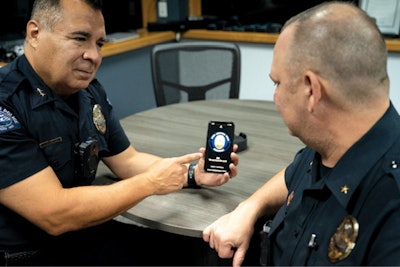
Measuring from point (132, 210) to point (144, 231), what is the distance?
441mm

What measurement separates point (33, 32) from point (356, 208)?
96 cm

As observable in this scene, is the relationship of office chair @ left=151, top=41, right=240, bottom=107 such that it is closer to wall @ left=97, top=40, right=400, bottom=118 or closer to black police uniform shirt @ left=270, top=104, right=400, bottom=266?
wall @ left=97, top=40, right=400, bottom=118

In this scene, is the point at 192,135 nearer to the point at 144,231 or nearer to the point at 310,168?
the point at 144,231

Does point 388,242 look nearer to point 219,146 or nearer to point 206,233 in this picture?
point 206,233

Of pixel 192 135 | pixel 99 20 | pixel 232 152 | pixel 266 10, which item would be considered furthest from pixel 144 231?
pixel 266 10

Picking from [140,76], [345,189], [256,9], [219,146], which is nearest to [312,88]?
[345,189]

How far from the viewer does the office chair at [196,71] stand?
2316 millimetres

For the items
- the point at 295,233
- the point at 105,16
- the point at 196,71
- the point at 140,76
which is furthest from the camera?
the point at 140,76

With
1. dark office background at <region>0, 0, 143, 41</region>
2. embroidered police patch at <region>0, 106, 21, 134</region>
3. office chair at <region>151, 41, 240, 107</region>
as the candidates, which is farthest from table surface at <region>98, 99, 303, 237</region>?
dark office background at <region>0, 0, 143, 41</region>

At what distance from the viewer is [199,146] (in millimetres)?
1601

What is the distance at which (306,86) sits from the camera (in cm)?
84

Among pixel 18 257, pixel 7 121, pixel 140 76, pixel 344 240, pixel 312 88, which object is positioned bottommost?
pixel 18 257

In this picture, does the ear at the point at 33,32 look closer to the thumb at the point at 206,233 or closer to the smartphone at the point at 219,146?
the smartphone at the point at 219,146

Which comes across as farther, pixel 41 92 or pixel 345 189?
pixel 41 92
